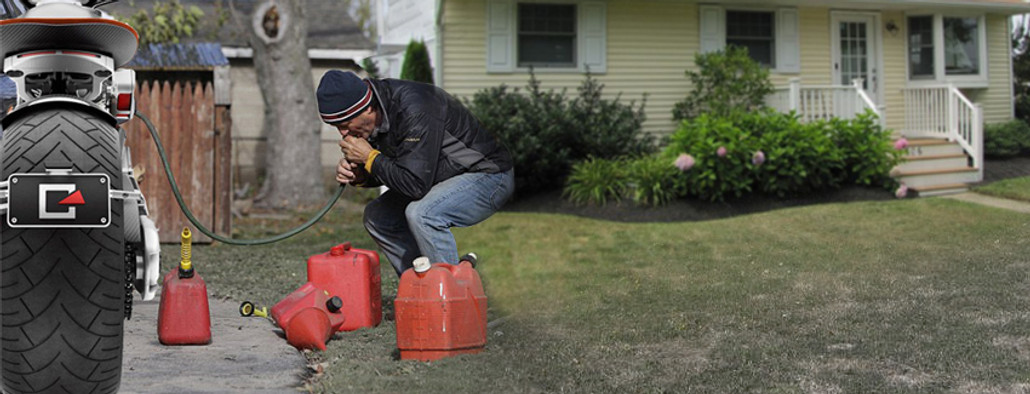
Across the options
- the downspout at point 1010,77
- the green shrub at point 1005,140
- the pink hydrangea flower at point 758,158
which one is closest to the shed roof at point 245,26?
the pink hydrangea flower at point 758,158

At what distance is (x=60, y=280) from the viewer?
2719 mm

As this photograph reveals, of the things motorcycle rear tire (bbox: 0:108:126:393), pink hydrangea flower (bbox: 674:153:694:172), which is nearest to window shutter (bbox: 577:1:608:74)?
pink hydrangea flower (bbox: 674:153:694:172)

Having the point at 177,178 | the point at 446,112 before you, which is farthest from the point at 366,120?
the point at 177,178

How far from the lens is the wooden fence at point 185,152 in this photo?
9.23 meters

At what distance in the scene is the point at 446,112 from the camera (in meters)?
4.69

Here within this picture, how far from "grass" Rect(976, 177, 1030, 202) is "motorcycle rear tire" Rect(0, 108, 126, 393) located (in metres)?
10.5

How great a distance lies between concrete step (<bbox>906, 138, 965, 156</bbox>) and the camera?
44.8 feet

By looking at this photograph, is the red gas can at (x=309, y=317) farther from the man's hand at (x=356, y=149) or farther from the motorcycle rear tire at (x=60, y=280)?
the motorcycle rear tire at (x=60, y=280)

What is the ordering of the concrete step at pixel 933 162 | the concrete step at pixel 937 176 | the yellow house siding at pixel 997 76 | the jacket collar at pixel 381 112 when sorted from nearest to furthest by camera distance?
the jacket collar at pixel 381 112, the concrete step at pixel 937 176, the concrete step at pixel 933 162, the yellow house siding at pixel 997 76

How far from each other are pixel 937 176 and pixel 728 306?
8663mm

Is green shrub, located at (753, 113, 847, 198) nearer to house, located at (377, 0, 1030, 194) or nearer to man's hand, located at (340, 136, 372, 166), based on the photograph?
house, located at (377, 0, 1030, 194)

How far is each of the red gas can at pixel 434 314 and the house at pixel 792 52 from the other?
955cm

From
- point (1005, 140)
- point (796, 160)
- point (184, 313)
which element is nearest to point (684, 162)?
point (796, 160)

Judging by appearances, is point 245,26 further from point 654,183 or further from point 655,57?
point 654,183
